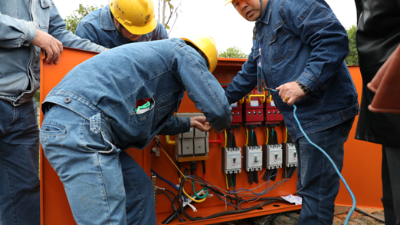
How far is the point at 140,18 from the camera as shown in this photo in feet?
7.72

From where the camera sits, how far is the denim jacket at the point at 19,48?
5.55 feet

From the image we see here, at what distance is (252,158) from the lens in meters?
2.99

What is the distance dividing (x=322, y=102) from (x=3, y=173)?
7.32 feet

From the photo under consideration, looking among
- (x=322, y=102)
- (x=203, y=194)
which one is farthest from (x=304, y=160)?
(x=203, y=194)

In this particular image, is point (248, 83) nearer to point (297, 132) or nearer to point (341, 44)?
point (297, 132)

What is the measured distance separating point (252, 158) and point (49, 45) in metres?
2.19

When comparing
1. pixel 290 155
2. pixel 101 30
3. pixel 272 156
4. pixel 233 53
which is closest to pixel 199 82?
pixel 101 30

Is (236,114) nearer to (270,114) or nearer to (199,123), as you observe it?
(270,114)

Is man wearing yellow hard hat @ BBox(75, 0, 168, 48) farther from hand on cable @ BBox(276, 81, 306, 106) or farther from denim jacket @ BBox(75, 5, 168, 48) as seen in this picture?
hand on cable @ BBox(276, 81, 306, 106)

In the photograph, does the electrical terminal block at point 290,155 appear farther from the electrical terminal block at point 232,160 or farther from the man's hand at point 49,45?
the man's hand at point 49,45

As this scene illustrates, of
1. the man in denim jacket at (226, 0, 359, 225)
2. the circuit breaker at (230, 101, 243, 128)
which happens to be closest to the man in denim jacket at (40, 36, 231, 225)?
the man in denim jacket at (226, 0, 359, 225)

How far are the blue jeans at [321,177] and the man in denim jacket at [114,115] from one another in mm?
598

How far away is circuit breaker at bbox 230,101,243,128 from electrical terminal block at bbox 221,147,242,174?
260 millimetres

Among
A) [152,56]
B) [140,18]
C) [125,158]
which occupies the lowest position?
[125,158]
